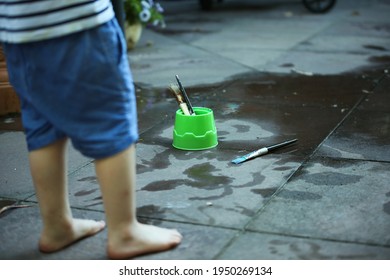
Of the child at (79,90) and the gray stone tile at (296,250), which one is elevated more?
the child at (79,90)

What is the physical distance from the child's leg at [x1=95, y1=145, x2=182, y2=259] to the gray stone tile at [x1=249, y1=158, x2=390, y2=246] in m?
0.43

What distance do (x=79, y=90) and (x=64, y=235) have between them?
0.65 m

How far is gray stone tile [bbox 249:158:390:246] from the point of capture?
2.70 m

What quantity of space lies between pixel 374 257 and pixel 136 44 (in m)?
5.26

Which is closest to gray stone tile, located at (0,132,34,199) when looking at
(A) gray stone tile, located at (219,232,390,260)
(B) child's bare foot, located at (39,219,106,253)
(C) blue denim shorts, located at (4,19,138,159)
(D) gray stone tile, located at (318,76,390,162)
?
(B) child's bare foot, located at (39,219,106,253)

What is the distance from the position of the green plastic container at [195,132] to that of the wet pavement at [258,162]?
0.19 feet

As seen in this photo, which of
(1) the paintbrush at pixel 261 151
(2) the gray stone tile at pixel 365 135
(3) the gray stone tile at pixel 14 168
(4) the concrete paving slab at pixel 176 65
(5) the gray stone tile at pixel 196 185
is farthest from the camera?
(4) the concrete paving slab at pixel 176 65

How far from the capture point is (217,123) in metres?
4.35

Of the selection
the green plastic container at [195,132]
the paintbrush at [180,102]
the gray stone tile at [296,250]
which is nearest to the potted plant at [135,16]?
the paintbrush at [180,102]

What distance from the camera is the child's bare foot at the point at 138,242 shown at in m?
2.52

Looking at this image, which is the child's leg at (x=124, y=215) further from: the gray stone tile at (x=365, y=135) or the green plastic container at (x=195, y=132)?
the gray stone tile at (x=365, y=135)

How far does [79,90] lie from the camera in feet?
7.59

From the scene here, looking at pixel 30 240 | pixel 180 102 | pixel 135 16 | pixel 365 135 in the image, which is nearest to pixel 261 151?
pixel 180 102
